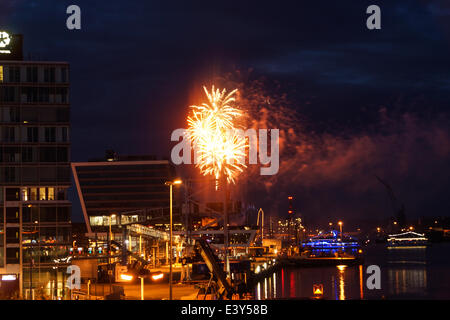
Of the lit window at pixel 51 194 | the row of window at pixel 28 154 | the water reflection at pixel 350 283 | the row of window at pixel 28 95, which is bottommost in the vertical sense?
the water reflection at pixel 350 283

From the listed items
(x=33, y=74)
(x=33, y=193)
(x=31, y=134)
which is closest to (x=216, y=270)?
(x=33, y=193)

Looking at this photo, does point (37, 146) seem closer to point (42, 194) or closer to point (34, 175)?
point (34, 175)

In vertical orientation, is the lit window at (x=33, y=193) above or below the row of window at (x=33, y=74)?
below

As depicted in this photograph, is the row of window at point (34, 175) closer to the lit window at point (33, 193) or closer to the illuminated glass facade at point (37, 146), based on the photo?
the illuminated glass facade at point (37, 146)

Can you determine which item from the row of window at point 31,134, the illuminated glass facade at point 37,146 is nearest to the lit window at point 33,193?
the illuminated glass facade at point 37,146

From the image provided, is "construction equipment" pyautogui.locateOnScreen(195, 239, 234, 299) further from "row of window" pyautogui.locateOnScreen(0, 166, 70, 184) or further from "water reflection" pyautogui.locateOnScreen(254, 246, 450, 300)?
"water reflection" pyautogui.locateOnScreen(254, 246, 450, 300)

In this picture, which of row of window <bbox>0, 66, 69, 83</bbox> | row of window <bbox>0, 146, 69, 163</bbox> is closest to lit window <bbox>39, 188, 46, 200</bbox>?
row of window <bbox>0, 146, 69, 163</bbox>
